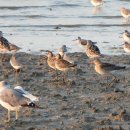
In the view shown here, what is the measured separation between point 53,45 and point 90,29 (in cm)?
443

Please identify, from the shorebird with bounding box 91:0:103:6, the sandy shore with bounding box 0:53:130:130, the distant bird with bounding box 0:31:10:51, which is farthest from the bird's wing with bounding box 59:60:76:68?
the shorebird with bounding box 91:0:103:6

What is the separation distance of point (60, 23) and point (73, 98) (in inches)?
552

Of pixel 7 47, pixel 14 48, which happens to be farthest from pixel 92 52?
pixel 7 47

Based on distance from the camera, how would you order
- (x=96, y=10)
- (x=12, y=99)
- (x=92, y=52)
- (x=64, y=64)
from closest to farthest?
(x=12, y=99) → (x=64, y=64) → (x=92, y=52) → (x=96, y=10)

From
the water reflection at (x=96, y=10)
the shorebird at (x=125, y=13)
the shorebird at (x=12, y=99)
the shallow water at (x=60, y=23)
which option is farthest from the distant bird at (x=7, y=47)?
the water reflection at (x=96, y=10)

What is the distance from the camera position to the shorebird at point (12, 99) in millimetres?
11406

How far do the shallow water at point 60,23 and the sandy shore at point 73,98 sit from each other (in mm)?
3130

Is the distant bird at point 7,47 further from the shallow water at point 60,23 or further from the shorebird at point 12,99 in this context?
the shorebird at point 12,99

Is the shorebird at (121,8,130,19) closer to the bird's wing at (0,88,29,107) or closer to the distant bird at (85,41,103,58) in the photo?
the distant bird at (85,41,103,58)

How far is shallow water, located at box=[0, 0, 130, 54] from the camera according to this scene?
73.2 feet

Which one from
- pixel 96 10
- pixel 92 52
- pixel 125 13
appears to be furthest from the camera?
pixel 96 10

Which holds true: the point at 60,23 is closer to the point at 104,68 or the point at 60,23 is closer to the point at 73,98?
the point at 104,68

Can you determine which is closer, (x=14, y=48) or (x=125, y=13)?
(x=14, y=48)

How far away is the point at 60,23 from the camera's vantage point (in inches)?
1089
